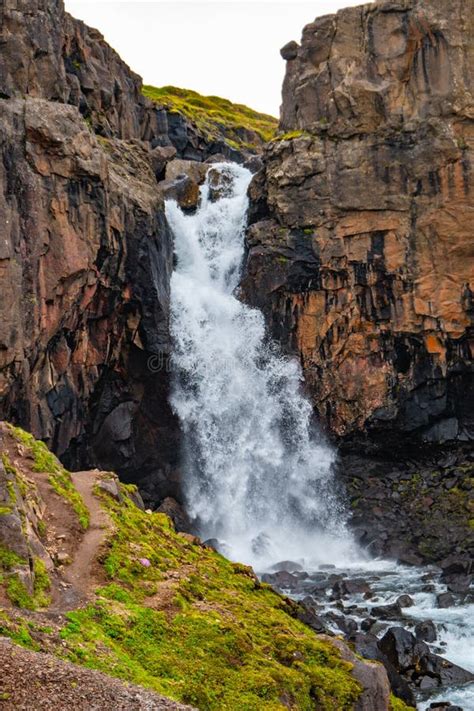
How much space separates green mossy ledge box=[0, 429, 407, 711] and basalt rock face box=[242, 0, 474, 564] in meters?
24.9

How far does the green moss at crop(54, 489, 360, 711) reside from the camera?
46.6 ft

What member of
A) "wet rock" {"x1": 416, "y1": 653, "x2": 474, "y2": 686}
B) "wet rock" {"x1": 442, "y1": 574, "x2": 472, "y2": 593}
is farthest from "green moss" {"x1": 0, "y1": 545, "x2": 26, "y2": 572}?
"wet rock" {"x1": 442, "y1": 574, "x2": 472, "y2": 593}

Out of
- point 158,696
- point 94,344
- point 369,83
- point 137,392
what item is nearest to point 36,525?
point 158,696

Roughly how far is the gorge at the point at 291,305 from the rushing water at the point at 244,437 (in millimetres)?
127

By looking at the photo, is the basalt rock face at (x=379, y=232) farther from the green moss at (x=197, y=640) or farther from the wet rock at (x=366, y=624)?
the green moss at (x=197, y=640)

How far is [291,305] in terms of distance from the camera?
146 ft

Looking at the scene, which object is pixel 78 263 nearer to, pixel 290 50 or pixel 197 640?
pixel 197 640

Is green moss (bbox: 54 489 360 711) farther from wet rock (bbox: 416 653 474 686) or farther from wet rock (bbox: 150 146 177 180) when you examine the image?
wet rock (bbox: 150 146 177 180)

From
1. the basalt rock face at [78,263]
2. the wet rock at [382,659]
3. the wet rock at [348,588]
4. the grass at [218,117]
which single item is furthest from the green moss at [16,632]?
the grass at [218,117]

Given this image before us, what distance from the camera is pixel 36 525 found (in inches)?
729

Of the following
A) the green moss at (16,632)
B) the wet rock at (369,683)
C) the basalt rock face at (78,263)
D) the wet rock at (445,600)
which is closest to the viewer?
the green moss at (16,632)

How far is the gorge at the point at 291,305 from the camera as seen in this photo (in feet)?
114

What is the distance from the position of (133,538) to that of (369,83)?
1290 inches

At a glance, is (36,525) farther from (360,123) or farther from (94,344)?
(360,123)
